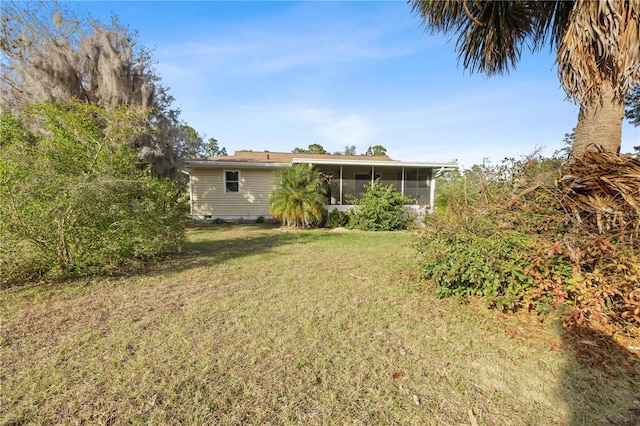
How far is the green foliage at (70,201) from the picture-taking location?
157 inches

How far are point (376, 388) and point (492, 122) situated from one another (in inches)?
430

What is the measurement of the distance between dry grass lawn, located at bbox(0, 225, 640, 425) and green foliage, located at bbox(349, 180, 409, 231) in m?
7.27

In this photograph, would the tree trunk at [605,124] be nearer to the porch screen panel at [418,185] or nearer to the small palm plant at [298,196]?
the small palm plant at [298,196]

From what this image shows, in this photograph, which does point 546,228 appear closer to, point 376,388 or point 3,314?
point 376,388

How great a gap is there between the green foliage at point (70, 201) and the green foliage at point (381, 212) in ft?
26.1

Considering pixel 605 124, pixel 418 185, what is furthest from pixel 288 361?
pixel 418 185

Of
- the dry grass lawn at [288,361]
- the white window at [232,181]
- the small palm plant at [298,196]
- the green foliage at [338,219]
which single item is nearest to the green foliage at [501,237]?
the dry grass lawn at [288,361]

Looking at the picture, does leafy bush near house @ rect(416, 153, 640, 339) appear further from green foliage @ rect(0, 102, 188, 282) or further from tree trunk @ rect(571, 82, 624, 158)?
green foliage @ rect(0, 102, 188, 282)

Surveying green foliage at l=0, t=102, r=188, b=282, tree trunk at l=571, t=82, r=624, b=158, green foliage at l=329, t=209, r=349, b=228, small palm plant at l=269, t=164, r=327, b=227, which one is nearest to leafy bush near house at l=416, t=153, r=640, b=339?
tree trunk at l=571, t=82, r=624, b=158

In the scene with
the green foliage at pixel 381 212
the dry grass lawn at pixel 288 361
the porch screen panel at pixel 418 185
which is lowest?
the dry grass lawn at pixel 288 361

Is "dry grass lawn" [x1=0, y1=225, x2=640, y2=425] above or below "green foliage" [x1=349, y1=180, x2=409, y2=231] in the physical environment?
below

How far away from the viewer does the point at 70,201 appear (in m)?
4.16

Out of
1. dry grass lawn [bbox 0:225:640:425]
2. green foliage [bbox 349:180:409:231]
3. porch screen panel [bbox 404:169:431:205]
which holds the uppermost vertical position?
porch screen panel [bbox 404:169:431:205]

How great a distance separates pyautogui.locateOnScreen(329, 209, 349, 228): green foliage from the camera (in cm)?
1253
